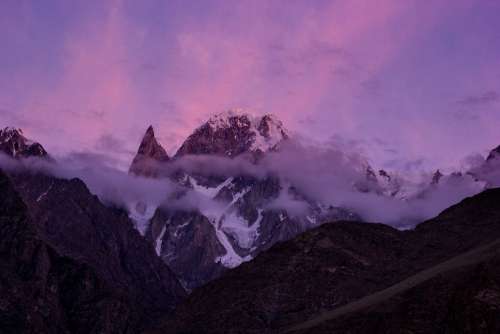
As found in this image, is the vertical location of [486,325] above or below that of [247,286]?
below

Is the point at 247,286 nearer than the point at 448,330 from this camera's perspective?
No

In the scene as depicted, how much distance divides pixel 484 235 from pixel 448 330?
121 feet

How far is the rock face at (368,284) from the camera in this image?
78.8 meters

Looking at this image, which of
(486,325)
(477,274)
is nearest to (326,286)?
(477,274)

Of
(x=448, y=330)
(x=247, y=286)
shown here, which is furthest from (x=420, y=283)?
(x=247, y=286)

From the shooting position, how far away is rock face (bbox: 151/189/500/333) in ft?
258

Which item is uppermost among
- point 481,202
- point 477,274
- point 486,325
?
point 481,202

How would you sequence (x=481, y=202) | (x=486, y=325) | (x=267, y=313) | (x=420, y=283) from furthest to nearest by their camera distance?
(x=481, y=202), (x=267, y=313), (x=420, y=283), (x=486, y=325)

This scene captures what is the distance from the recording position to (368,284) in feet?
340

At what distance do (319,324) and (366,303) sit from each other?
523 cm

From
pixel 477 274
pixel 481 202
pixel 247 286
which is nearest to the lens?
pixel 477 274

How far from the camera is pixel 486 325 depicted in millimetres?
72812

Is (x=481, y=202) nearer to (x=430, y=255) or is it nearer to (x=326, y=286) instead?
(x=430, y=255)

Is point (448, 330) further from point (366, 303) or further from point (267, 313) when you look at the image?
point (267, 313)
